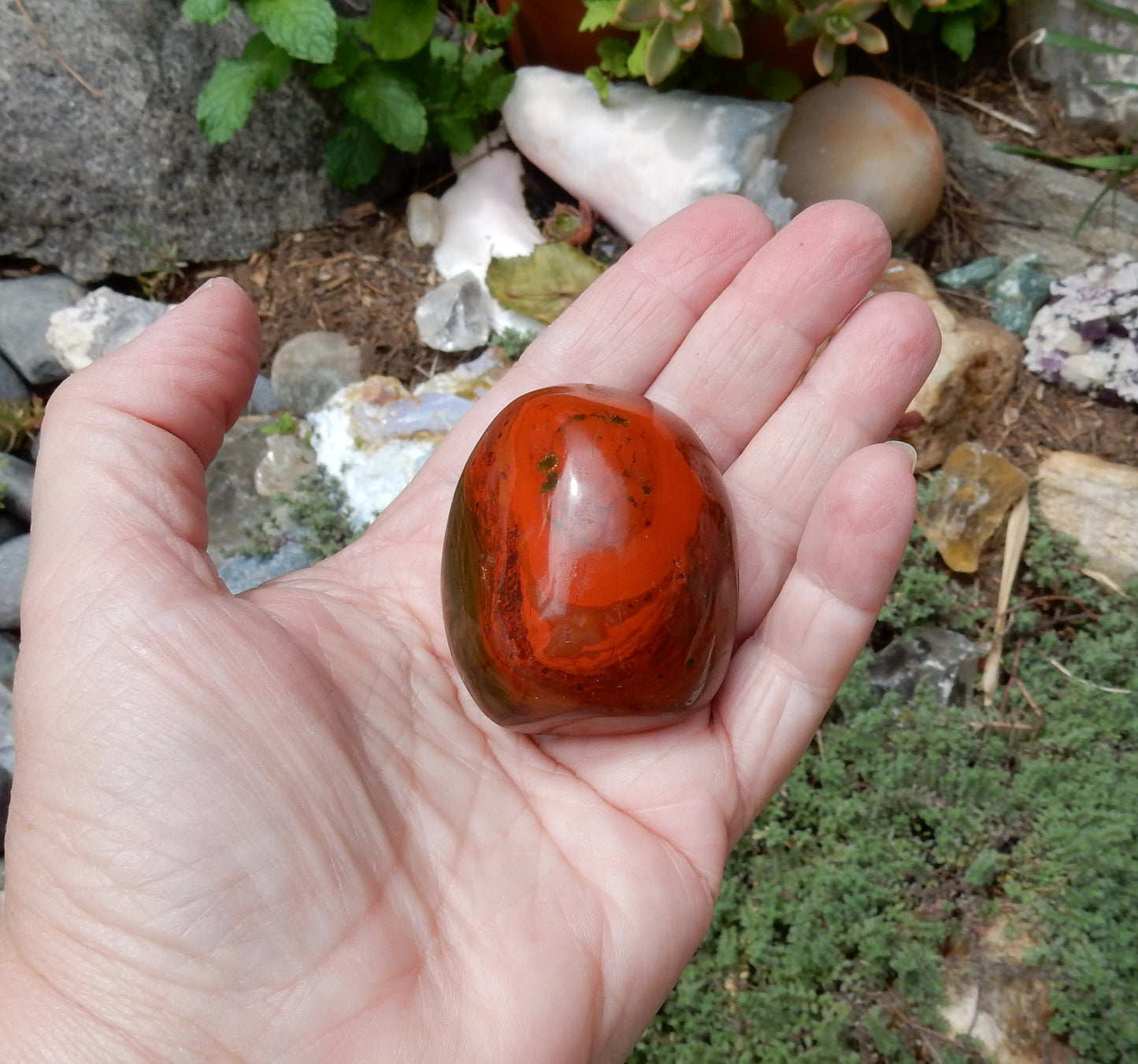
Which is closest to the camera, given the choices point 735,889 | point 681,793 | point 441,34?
point 681,793

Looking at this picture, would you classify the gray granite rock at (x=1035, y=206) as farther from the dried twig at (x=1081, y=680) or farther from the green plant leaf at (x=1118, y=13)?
the dried twig at (x=1081, y=680)

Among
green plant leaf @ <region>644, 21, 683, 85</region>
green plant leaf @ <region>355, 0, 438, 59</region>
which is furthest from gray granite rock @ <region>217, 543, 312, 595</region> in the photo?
green plant leaf @ <region>644, 21, 683, 85</region>

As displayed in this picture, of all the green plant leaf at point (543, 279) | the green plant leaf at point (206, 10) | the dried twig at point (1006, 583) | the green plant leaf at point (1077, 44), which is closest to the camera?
the dried twig at point (1006, 583)

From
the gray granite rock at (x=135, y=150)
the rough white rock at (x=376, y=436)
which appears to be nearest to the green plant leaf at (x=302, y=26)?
the gray granite rock at (x=135, y=150)

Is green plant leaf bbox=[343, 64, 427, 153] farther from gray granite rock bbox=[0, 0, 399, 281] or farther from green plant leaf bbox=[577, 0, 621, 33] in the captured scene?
green plant leaf bbox=[577, 0, 621, 33]

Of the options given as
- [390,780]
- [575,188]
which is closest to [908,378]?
[390,780]

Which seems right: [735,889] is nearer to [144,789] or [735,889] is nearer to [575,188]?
[144,789]
